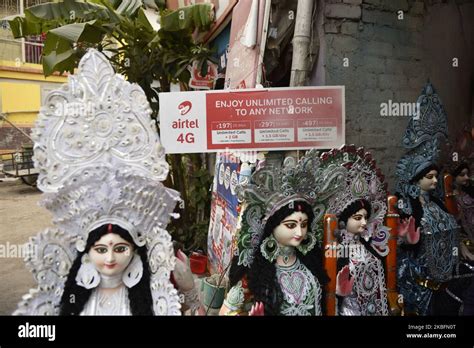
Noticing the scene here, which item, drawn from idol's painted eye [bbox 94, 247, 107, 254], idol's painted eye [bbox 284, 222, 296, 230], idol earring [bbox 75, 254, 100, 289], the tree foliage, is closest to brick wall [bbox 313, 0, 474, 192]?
idol's painted eye [bbox 284, 222, 296, 230]

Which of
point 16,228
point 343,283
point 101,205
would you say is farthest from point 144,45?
point 343,283

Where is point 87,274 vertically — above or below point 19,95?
below

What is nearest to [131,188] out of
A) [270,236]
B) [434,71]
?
[270,236]

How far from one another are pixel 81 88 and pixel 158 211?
791 millimetres

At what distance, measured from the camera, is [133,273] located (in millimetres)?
2457

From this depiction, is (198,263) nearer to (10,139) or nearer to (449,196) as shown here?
(10,139)

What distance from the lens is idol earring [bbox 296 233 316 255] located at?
2602mm

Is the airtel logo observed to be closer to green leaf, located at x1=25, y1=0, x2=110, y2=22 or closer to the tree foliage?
the tree foliage

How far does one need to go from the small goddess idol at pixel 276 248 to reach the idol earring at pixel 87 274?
0.73 metres

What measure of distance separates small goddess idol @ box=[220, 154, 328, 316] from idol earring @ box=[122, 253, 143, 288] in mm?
520

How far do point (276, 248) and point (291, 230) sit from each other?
0.14 meters

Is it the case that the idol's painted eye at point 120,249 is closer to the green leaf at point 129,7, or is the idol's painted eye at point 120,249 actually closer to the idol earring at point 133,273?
the idol earring at point 133,273

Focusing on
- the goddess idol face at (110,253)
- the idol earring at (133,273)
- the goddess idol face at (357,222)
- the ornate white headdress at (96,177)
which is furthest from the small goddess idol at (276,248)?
the goddess idol face at (110,253)

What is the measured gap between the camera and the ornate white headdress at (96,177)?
240cm
